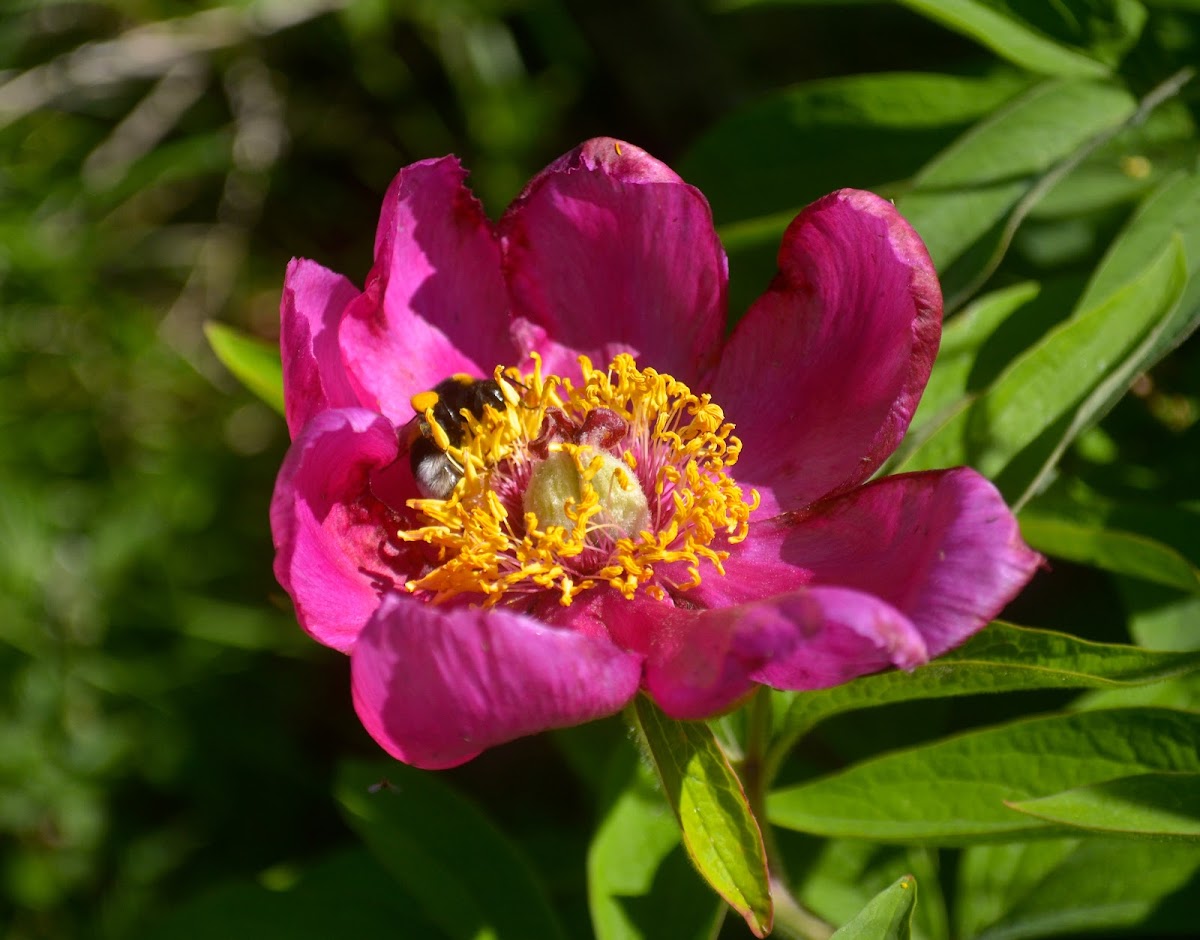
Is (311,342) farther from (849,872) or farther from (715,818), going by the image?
(849,872)

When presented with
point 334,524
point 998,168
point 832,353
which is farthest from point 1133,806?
point 334,524

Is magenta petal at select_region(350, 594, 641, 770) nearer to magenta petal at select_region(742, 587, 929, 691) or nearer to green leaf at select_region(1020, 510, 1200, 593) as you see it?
magenta petal at select_region(742, 587, 929, 691)

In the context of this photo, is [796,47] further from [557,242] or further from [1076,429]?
[1076,429]

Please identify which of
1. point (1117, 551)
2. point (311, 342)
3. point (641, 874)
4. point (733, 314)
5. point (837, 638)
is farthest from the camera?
point (733, 314)

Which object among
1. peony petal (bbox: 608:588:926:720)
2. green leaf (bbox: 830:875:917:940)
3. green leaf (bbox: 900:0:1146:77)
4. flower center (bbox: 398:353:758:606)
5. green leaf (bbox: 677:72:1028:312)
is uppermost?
green leaf (bbox: 900:0:1146:77)

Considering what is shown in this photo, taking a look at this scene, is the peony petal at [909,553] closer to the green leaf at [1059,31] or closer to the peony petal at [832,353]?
the peony petal at [832,353]

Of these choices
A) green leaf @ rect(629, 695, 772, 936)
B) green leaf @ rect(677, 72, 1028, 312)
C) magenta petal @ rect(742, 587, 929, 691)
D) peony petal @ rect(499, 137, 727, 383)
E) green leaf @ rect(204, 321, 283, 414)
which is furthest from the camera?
green leaf @ rect(677, 72, 1028, 312)

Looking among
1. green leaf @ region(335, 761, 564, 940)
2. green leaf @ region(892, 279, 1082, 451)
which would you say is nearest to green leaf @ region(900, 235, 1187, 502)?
green leaf @ region(892, 279, 1082, 451)
